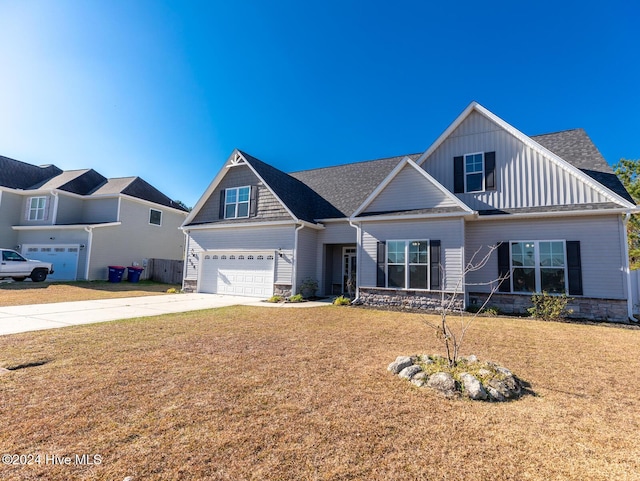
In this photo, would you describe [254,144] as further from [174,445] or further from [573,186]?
[174,445]

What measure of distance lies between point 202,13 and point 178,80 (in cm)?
334

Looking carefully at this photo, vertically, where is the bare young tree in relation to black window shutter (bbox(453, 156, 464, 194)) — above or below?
below

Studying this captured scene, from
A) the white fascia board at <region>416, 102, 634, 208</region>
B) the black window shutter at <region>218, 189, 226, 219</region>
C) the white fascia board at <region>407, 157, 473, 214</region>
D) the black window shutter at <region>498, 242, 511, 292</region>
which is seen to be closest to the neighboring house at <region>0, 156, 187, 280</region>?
the black window shutter at <region>218, 189, 226, 219</region>

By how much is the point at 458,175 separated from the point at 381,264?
4813 millimetres

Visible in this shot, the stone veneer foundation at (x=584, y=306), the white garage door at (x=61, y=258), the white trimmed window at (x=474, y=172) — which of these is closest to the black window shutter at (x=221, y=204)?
the white garage door at (x=61, y=258)

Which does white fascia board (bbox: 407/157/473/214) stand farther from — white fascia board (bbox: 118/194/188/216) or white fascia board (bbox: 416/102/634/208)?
white fascia board (bbox: 118/194/188/216)

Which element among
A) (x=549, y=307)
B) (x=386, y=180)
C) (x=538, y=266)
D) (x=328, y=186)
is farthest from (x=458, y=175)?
(x=328, y=186)

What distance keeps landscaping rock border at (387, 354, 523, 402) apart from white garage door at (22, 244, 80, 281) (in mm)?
21929

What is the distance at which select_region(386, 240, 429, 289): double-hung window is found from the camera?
438 inches

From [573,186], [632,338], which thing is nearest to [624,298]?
[632,338]

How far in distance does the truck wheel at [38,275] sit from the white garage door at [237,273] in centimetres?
1010

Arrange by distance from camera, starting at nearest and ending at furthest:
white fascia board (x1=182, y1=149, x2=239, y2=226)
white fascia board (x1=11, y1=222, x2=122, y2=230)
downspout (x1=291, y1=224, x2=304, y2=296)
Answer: downspout (x1=291, y1=224, x2=304, y2=296), white fascia board (x1=182, y1=149, x2=239, y2=226), white fascia board (x1=11, y1=222, x2=122, y2=230)

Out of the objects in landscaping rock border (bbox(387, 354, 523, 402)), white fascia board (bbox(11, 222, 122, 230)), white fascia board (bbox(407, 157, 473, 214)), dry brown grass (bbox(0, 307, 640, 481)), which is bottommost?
dry brown grass (bbox(0, 307, 640, 481))

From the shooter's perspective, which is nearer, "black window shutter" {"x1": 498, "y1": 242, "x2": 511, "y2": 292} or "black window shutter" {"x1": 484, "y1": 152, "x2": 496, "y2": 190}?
"black window shutter" {"x1": 498, "y1": 242, "x2": 511, "y2": 292}
